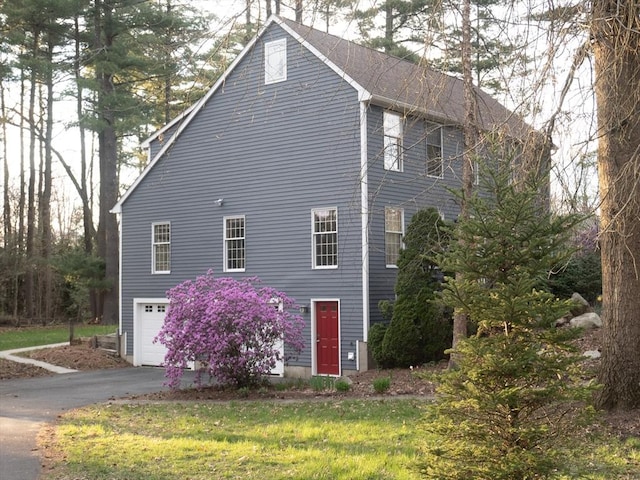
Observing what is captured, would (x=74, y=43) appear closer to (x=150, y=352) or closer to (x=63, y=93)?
(x=63, y=93)

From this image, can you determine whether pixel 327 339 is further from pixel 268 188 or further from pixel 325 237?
pixel 268 188

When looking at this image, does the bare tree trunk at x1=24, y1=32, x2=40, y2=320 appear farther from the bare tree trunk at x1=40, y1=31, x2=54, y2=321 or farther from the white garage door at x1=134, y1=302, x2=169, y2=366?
the white garage door at x1=134, y1=302, x2=169, y2=366

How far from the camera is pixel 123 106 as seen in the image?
35938mm

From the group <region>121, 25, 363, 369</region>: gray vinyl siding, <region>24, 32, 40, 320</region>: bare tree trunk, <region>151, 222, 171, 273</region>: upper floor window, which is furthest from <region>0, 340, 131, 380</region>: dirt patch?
<region>24, 32, 40, 320</region>: bare tree trunk

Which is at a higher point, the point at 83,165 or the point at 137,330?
the point at 83,165

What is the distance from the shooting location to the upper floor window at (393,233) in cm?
2130

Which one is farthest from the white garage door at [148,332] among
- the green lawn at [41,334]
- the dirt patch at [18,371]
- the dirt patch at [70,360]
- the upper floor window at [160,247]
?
the green lawn at [41,334]

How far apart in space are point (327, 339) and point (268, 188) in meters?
4.88

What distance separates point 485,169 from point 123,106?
32.5 m

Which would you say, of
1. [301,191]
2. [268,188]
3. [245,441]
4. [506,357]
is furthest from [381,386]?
[506,357]

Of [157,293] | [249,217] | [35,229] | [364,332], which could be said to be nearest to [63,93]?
[35,229]

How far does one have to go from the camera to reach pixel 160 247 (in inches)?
1022

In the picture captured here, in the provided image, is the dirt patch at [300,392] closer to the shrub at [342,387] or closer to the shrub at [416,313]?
the shrub at [342,387]

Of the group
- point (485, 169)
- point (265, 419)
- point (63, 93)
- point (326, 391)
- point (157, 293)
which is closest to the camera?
point (485, 169)
